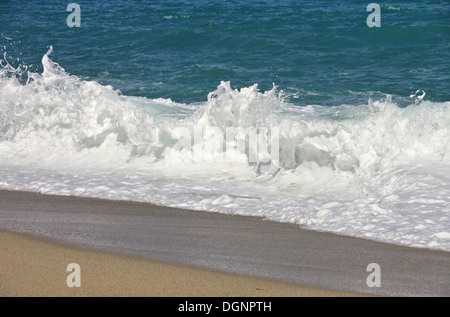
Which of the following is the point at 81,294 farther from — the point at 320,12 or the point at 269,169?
the point at 320,12

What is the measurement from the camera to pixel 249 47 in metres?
13.9

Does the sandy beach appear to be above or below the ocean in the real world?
below

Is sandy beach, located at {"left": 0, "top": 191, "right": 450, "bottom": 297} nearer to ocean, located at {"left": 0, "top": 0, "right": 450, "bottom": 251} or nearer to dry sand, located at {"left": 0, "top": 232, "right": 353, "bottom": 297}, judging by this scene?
dry sand, located at {"left": 0, "top": 232, "right": 353, "bottom": 297}

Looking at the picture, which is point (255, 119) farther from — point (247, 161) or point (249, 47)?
point (249, 47)

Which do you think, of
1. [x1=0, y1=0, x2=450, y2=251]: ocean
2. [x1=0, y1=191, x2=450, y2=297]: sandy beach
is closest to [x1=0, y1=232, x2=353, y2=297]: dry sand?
[x1=0, y1=191, x2=450, y2=297]: sandy beach

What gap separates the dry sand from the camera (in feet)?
17.2

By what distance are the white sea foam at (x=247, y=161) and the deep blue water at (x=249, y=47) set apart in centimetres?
160

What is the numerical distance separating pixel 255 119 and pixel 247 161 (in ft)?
2.24

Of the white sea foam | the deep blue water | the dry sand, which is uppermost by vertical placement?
the deep blue water

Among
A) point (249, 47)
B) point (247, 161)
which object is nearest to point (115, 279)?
point (247, 161)

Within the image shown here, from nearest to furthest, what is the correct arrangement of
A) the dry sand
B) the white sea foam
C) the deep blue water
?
the dry sand < the white sea foam < the deep blue water

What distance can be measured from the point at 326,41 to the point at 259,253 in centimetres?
846

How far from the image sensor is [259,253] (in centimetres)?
597
